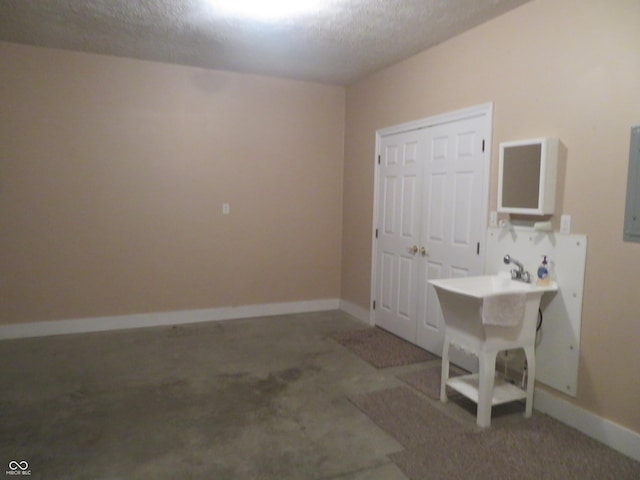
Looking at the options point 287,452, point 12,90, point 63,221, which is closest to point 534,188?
point 287,452

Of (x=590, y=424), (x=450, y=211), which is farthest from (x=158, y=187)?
(x=590, y=424)

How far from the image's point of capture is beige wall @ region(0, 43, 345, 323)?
162 inches

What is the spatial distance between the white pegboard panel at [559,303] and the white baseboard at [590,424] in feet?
0.33

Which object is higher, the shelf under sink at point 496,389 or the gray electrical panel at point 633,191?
the gray electrical panel at point 633,191

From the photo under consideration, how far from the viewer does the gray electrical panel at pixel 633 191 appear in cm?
229

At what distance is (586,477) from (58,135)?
5068 mm

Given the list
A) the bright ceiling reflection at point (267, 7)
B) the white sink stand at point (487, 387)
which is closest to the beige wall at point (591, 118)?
the white sink stand at point (487, 387)

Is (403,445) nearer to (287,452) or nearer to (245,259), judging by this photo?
(287,452)

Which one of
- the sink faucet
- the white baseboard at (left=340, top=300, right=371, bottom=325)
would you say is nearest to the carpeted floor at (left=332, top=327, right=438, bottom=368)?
the white baseboard at (left=340, top=300, right=371, bottom=325)

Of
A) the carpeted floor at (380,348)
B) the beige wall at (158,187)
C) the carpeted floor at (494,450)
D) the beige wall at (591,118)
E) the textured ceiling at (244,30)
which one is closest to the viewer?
the carpeted floor at (494,450)

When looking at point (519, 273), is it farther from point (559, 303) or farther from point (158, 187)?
point (158, 187)

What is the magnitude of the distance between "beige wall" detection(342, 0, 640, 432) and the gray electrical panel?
0.04m

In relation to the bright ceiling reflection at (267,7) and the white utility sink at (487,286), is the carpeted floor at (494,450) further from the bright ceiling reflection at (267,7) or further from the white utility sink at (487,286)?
the bright ceiling reflection at (267,7)

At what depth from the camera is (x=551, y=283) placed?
8.95 ft
